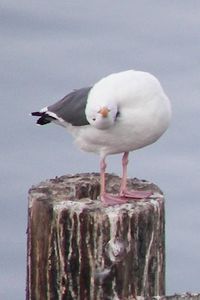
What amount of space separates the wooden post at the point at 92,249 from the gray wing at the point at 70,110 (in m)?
0.67

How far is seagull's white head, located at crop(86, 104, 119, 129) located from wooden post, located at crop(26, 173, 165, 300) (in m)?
0.50

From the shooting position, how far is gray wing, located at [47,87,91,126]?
863 cm

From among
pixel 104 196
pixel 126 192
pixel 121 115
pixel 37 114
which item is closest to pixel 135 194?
pixel 126 192

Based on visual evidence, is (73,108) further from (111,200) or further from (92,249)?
(92,249)

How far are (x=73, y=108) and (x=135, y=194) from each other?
0.68 metres

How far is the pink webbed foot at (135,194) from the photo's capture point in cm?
846

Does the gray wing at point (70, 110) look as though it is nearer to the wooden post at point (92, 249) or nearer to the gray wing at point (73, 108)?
the gray wing at point (73, 108)

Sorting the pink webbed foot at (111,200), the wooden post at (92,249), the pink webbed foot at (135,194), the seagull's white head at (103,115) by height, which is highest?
the seagull's white head at (103,115)

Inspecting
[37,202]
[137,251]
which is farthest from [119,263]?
[37,202]

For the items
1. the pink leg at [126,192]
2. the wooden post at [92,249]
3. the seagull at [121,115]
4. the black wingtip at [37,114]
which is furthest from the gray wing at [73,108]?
the wooden post at [92,249]

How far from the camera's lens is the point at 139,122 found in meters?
8.48

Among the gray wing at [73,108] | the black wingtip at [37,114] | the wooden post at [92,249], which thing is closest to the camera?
the wooden post at [92,249]

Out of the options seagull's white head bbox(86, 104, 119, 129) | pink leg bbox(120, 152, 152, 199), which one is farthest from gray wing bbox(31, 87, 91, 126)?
pink leg bbox(120, 152, 152, 199)

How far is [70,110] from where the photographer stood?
28.7 feet
